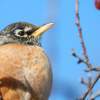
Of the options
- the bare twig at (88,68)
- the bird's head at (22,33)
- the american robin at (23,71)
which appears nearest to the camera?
the bare twig at (88,68)

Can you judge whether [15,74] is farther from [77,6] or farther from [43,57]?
[77,6]

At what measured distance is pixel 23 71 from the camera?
3.12 m

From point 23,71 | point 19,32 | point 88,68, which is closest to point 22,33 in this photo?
point 19,32

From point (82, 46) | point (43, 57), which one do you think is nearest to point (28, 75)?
point (43, 57)

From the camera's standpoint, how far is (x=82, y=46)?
229 centimetres

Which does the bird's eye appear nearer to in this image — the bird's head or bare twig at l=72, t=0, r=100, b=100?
the bird's head

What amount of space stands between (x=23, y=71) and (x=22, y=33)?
74 cm

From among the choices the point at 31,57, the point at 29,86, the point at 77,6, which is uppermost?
the point at 77,6

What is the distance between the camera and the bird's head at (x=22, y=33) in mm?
3648

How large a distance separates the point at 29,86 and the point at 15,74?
0.20 meters

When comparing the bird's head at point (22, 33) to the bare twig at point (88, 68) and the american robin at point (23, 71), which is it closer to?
the american robin at point (23, 71)

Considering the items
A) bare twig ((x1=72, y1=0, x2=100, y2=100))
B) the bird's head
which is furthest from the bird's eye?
bare twig ((x1=72, y1=0, x2=100, y2=100))

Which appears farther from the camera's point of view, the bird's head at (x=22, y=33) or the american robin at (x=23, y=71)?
the bird's head at (x=22, y=33)

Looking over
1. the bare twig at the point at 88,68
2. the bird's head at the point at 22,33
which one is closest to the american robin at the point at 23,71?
the bird's head at the point at 22,33
